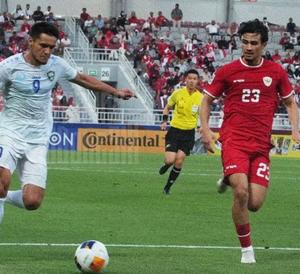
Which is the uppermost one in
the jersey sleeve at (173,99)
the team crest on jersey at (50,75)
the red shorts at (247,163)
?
the team crest on jersey at (50,75)

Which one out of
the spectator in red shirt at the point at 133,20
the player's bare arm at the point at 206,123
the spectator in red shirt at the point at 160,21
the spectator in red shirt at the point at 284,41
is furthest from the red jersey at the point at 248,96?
the spectator in red shirt at the point at 284,41

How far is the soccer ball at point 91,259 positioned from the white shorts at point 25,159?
1.57 metres

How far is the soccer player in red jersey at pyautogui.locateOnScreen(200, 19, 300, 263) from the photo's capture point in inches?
449

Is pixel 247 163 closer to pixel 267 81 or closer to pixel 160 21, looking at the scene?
pixel 267 81

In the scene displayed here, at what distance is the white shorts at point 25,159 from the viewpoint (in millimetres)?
11252

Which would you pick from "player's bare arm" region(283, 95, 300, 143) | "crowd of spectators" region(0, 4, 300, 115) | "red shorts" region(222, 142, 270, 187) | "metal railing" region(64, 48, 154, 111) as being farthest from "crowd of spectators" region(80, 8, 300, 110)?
"red shorts" region(222, 142, 270, 187)

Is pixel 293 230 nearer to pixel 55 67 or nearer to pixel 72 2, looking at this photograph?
pixel 55 67

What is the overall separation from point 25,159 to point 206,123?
2.03 meters

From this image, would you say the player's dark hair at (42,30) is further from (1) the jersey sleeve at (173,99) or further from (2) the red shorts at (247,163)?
(1) the jersey sleeve at (173,99)

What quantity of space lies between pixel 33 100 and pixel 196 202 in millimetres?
8185

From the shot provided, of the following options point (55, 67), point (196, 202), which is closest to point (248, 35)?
point (55, 67)

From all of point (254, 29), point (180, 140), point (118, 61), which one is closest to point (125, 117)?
point (118, 61)

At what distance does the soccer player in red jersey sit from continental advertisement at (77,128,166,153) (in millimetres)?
26079

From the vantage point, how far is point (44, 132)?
11.5m
